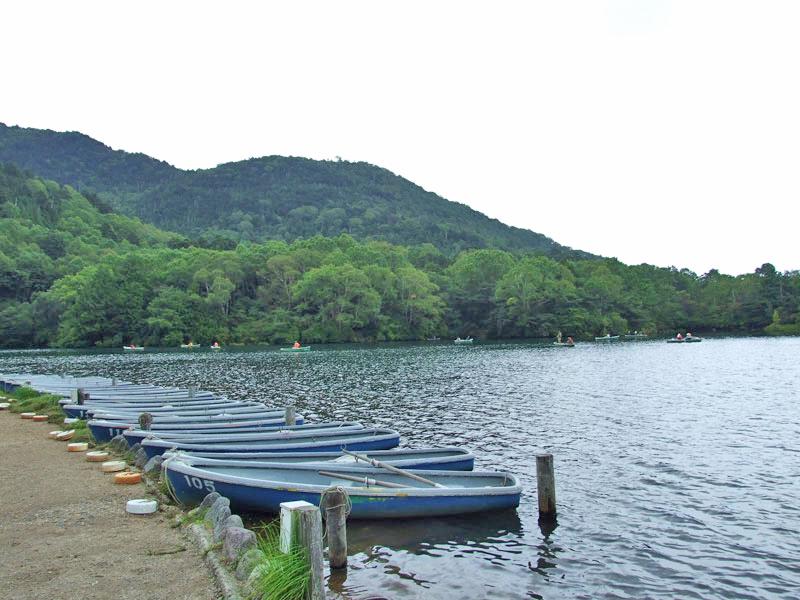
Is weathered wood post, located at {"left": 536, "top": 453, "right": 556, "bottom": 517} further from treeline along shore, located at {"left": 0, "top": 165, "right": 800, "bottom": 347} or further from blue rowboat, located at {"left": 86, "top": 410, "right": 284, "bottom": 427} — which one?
treeline along shore, located at {"left": 0, "top": 165, "right": 800, "bottom": 347}

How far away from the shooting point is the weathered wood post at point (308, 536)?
7488 millimetres

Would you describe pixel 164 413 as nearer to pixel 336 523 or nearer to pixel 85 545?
pixel 85 545

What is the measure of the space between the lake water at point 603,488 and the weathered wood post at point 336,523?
32 cm

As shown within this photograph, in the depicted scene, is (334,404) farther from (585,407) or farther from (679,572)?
(679,572)

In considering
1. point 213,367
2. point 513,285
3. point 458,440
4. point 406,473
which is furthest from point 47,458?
point 513,285

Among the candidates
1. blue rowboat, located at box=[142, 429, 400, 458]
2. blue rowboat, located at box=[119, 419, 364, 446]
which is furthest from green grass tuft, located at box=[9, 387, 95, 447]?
blue rowboat, located at box=[142, 429, 400, 458]

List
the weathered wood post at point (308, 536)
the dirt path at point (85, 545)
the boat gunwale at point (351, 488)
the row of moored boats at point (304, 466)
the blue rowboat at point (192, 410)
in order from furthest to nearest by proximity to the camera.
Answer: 1. the blue rowboat at point (192, 410)
2. the row of moored boats at point (304, 466)
3. the boat gunwale at point (351, 488)
4. the dirt path at point (85, 545)
5. the weathered wood post at point (308, 536)

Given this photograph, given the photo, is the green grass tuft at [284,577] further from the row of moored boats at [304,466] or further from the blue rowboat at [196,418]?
the blue rowboat at [196,418]

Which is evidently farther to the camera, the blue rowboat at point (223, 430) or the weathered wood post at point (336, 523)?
the blue rowboat at point (223, 430)

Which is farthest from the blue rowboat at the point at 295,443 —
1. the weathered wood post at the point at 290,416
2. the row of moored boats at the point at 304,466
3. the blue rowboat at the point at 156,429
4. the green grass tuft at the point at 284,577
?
the green grass tuft at the point at 284,577

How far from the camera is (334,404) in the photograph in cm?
3209

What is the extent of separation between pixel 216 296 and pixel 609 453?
10221 cm

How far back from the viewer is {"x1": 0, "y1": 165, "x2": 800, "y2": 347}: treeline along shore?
111 metres

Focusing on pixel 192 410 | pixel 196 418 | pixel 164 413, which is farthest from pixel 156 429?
pixel 192 410
